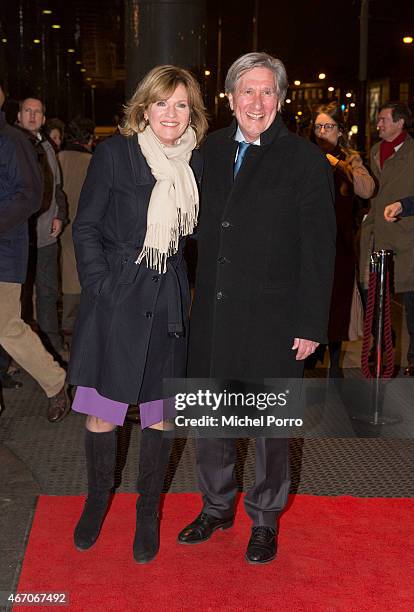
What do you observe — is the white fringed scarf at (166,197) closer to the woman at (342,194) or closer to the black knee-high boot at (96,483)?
the black knee-high boot at (96,483)

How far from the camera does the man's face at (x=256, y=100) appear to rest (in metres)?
3.33

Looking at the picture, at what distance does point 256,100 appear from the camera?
11.0 feet

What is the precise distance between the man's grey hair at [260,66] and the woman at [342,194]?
1844mm

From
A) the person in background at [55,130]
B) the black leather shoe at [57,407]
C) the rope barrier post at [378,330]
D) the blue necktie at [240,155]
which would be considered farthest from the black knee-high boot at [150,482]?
the person in background at [55,130]

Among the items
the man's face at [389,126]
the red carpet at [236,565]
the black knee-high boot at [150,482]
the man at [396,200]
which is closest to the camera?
the red carpet at [236,565]

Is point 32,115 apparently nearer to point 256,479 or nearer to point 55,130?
point 55,130

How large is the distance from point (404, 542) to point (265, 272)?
135 centimetres

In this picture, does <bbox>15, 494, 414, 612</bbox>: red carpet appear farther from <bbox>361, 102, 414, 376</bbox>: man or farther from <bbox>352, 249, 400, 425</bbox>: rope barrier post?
<bbox>361, 102, 414, 376</bbox>: man

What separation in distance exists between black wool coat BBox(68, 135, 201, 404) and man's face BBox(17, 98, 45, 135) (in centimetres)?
327

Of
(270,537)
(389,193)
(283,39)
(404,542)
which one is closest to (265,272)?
(270,537)

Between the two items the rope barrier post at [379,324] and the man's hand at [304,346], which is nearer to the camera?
the man's hand at [304,346]

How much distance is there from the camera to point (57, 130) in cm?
838

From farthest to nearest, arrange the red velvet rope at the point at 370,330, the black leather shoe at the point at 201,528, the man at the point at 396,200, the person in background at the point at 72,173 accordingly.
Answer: the person in background at the point at 72,173 → the man at the point at 396,200 → the red velvet rope at the point at 370,330 → the black leather shoe at the point at 201,528

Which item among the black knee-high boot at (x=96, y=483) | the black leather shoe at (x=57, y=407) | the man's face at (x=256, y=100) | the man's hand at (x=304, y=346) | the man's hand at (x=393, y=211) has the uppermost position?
the man's face at (x=256, y=100)
